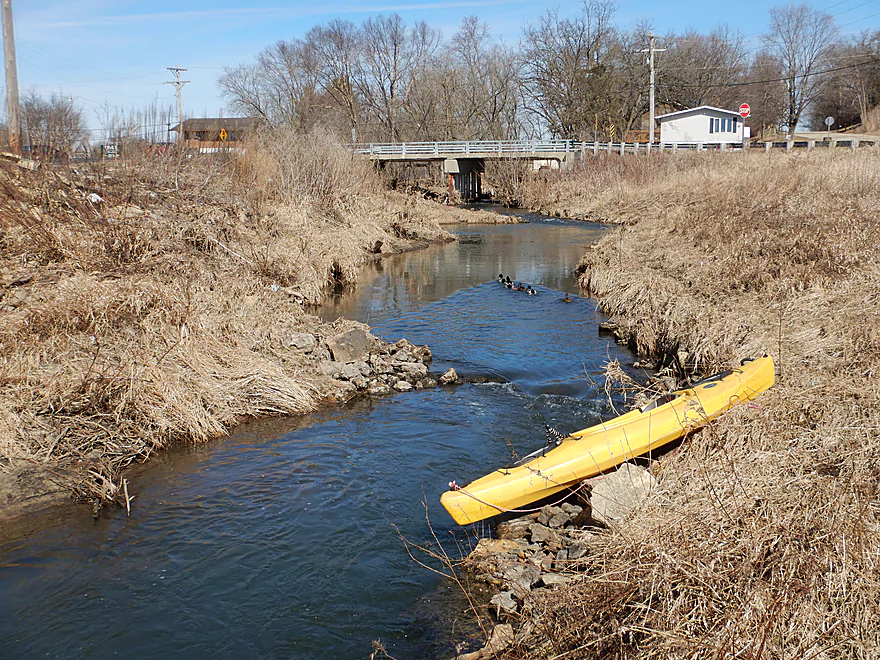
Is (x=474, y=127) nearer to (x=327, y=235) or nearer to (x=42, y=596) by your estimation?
(x=327, y=235)

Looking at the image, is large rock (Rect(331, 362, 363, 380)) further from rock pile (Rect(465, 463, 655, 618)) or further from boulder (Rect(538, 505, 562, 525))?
boulder (Rect(538, 505, 562, 525))

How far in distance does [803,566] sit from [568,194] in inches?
1153

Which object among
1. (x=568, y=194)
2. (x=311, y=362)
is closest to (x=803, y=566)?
(x=311, y=362)

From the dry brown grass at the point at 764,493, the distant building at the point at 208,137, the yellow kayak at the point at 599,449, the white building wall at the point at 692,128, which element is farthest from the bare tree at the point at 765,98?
the yellow kayak at the point at 599,449

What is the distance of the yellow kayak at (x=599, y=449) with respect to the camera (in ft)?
16.8

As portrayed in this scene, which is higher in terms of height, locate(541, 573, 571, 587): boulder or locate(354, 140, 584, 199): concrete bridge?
locate(354, 140, 584, 199): concrete bridge

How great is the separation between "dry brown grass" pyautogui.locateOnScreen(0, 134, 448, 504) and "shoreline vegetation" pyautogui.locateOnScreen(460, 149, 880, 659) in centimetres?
375

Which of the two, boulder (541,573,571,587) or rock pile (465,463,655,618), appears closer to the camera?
boulder (541,573,571,587)

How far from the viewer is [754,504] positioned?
3.93m

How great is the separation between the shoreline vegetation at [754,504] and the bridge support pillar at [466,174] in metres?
28.5

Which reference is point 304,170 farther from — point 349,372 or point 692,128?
point 692,128

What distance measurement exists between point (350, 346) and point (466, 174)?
32359 mm

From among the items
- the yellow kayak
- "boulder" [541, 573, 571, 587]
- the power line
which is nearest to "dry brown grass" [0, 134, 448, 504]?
the yellow kayak

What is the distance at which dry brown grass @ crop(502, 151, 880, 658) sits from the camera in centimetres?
307
